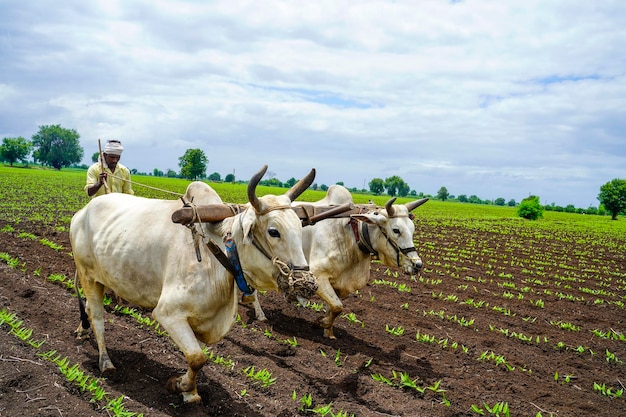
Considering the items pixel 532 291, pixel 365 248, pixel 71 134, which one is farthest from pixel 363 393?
pixel 71 134

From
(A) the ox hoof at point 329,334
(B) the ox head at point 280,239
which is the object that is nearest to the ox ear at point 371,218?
(A) the ox hoof at point 329,334

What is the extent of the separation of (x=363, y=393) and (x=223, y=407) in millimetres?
1586

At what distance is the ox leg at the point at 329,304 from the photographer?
6625mm

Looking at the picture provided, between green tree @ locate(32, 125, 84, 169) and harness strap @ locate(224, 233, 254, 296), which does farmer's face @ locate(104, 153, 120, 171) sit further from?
green tree @ locate(32, 125, 84, 169)

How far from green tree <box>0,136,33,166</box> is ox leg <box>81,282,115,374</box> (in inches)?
4406

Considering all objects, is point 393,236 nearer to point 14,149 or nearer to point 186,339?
point 186,339

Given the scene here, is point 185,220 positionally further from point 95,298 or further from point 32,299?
point 32,299

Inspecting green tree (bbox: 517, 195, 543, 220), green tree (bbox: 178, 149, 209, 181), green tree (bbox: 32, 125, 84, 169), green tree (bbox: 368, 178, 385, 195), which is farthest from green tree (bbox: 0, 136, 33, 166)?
green tree (bbox: 517, 195, 543, 220)

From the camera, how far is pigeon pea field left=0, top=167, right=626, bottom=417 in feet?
14.7

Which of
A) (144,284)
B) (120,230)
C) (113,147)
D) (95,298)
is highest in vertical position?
(113,147)

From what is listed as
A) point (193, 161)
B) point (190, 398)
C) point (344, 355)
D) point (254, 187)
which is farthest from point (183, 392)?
point (193, 161)

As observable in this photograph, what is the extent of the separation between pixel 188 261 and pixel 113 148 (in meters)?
3.34

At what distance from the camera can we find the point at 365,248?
6.91 m

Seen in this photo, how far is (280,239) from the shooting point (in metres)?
3.78
